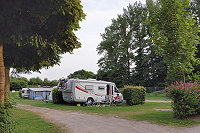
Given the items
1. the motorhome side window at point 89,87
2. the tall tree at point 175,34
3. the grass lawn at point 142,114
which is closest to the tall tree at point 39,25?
the grass lawn at point 142,114

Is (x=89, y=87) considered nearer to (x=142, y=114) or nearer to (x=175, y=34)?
(x=142, y=114)

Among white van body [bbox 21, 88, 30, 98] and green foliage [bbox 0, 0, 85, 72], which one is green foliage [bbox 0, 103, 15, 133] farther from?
white van body [bbox 21, 88, 30, 98]

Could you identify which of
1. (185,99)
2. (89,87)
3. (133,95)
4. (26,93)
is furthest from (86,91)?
(26,93)

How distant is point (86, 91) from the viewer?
1656cm

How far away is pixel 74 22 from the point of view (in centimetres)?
627

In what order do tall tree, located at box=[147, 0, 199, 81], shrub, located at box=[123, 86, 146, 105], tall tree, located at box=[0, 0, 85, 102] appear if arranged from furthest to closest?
shrub, located at box=[123, 86, 146, 105] < tall tree, located at box=[147, 0, 199, 81] < tall tree, located at box=[0, 0, 85, 102]

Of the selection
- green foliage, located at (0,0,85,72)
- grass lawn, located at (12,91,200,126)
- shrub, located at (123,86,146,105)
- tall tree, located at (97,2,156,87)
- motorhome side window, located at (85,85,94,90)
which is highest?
tall tree, located at (97,2,156,87)

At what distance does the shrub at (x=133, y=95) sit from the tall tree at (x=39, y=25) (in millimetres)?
10291

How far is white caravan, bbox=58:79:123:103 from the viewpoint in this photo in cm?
1605

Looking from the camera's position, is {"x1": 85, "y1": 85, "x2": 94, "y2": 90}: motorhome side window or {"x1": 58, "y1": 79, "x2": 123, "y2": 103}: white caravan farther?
{"x1": 85, "y1": 85, "x2": 94, "y2": 90}: motorhome side window

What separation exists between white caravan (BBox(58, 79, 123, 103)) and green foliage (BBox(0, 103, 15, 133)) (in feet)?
35.8

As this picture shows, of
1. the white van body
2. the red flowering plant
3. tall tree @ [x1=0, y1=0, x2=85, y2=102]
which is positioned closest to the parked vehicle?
the white van body

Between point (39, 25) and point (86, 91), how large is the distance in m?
11.1

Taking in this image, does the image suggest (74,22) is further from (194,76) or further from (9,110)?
(194,76)
